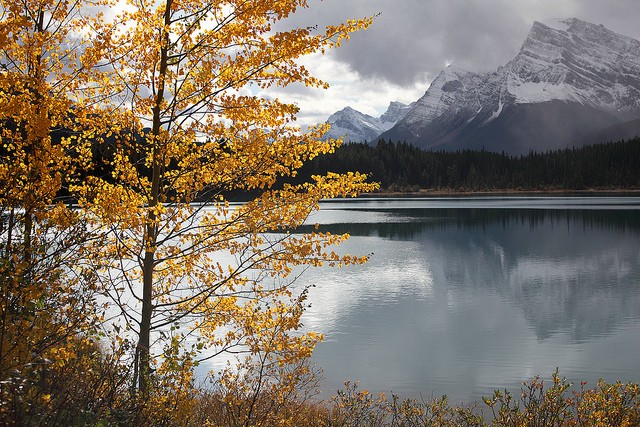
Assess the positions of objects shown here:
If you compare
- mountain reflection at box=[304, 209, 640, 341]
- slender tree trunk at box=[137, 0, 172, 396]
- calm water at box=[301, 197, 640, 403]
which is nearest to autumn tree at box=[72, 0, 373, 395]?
slender tree trunk at box=[137, 0, 172, 396]

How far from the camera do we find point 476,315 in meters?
26.9

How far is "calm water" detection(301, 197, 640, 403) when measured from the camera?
59.2 ft

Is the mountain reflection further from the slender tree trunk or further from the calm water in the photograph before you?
the slender tree trunk

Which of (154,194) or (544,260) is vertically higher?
(154,194)

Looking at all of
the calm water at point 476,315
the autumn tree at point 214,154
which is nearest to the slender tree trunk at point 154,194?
the autumn tree at point 214,154

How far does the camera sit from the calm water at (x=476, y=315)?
1805cm

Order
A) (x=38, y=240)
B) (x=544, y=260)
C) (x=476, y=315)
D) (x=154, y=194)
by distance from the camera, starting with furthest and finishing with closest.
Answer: (x=544, y=260), (x=476, y=315), (x=154, y=194), (x=38, y=240)

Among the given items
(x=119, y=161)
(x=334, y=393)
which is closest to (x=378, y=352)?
(x=334, y=393)

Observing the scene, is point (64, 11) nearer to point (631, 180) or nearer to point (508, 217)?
point (508, 217)

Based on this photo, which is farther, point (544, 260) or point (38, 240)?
point (544, 260)

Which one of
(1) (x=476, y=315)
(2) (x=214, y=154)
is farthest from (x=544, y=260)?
(2) (x=214, y=154)

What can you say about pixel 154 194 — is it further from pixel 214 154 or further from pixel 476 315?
pixel 476 315

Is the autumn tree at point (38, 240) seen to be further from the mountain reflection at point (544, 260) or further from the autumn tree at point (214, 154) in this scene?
the mountain reflection at point (544, 260)

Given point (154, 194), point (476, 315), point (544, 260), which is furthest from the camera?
point (544, 260)
